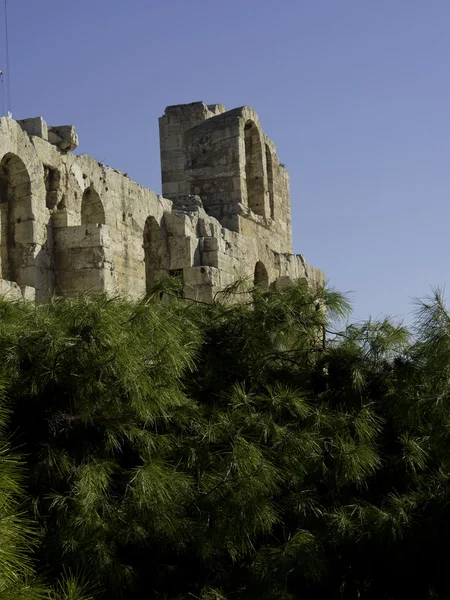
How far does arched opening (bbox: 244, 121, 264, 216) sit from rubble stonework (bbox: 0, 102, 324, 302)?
2cm

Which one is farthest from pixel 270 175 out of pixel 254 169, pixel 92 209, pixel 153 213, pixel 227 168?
pixel 92 209

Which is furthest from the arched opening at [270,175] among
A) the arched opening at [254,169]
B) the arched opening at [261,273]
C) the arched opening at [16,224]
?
the arched opening at [16,224]

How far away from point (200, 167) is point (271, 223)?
4.98ft

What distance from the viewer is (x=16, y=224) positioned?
11891 mm

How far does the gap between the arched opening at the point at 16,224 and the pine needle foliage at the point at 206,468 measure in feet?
11.2

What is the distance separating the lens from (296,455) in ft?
26.5

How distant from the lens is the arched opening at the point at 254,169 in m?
18.4

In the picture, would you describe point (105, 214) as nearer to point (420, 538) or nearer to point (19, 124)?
point (19, 124)

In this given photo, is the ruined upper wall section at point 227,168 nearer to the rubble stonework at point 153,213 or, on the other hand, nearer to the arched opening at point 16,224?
the rubble stonework at point 153,213

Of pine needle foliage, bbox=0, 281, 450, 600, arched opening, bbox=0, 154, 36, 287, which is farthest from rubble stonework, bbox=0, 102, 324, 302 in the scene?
pine needle foliage, bbox=0, 281, 450, 600

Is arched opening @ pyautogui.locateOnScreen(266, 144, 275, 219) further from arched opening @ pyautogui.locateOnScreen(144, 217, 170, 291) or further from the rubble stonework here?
arched opening @ pyautogui.locateOnScreen(144, 217, 170, 291)

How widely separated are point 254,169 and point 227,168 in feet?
3.24

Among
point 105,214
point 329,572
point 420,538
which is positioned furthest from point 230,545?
point 105,214

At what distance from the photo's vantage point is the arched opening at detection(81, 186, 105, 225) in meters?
13.1
